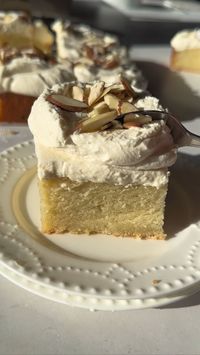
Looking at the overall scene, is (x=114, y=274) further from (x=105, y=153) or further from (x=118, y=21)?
(x=118, y=21)

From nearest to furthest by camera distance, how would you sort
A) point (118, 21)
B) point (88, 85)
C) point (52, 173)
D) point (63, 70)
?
point (52, 173) → point (88, 85) → point (63, 70) → point (118, 21)

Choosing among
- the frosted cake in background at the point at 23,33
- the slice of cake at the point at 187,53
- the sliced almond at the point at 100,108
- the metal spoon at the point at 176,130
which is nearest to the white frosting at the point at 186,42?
the slice of cake at the point at 187,53

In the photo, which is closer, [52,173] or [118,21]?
[52,173]

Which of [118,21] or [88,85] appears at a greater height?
[88,85]

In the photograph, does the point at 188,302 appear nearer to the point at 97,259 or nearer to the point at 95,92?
the point at 97,259

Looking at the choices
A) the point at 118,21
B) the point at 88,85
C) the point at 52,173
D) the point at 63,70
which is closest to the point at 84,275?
the point at 52,173

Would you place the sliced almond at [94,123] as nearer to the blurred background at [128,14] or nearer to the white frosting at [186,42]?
the white frosting at [186,42]

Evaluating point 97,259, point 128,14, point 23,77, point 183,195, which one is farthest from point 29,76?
point 128,14
